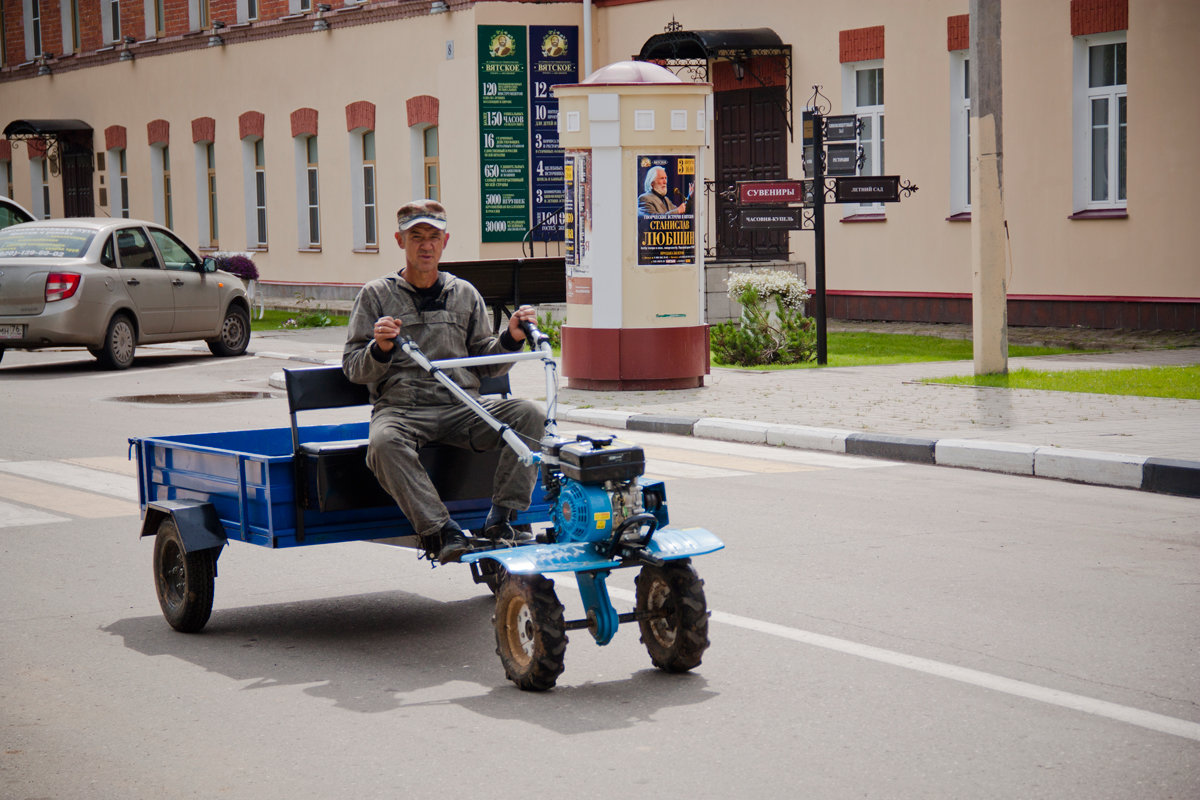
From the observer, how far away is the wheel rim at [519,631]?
18.5ft

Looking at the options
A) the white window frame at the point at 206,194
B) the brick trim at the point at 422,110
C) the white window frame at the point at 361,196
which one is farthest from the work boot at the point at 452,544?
the white window frame at the point at 206,194

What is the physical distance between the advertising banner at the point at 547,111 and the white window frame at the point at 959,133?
7473 mm

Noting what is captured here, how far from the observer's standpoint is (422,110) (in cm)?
2895

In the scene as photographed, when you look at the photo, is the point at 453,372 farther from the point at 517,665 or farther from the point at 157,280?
the point at 157,280

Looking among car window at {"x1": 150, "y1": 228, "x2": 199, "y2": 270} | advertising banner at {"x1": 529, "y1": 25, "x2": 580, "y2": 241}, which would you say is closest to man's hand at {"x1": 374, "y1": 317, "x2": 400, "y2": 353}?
car window at {"x1": 150, "y1": 228, "x2": 199, "y2": 270}

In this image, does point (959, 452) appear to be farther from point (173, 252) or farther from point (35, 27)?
point (35, 27)

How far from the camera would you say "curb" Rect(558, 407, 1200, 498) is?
32.5 ft

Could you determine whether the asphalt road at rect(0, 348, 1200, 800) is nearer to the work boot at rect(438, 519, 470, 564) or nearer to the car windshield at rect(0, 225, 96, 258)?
the work boot at rect(438, 519, 470, 564)

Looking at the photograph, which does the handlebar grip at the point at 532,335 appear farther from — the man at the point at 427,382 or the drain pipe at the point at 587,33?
the drain pipe at the point at 587,33

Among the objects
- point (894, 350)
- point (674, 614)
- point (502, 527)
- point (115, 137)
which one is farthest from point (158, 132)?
point (674, 614)

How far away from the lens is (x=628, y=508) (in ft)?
18.4

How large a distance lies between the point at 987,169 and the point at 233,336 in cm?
1098

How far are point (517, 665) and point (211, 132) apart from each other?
31.9 meters

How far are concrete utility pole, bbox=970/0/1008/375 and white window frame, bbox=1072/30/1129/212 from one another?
589cm
